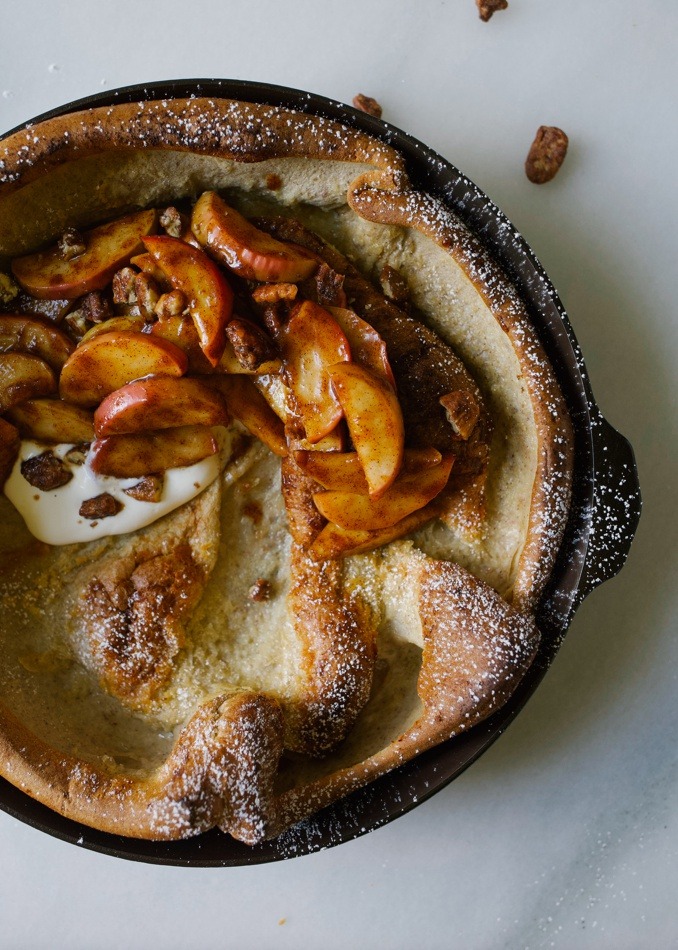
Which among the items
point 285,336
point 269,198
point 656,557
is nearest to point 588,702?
point 656,557

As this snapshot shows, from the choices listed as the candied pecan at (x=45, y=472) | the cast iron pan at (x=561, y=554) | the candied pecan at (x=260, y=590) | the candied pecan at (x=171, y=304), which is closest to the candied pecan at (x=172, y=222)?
the candied pecan at (x=171, y=304)

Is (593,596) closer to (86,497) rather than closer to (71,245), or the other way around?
(86,497)

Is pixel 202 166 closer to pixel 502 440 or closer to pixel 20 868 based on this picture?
pixel 502 440

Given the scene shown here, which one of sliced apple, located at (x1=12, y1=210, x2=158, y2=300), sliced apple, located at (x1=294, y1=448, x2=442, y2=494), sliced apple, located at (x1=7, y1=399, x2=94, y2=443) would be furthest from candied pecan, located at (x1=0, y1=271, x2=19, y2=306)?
sliced apple, located at (x1=294, y1=448, x2=442, y2=494)

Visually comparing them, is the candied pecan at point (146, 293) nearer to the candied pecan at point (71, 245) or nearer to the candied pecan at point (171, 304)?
the candied pecan at point (171, 304)

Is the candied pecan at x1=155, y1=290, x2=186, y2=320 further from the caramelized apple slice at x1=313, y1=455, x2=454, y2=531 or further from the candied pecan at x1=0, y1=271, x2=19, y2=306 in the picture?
the caramelized apple slice at x1=313, y1=455, x2=454, y2=531
